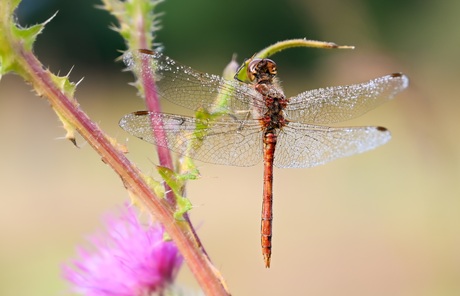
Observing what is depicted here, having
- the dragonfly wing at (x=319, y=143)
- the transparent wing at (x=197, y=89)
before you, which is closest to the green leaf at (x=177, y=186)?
the transparent wing at (x=197, y=89)

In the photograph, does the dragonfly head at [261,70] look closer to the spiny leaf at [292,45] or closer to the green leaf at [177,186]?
the spiny leaf at [292,45]

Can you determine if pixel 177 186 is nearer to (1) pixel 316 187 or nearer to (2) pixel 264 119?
(2) pixel 264 119

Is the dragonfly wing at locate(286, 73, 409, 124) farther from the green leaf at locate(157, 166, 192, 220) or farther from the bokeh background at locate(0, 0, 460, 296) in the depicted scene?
the green leaf at locate(157, 166, 192, 220)

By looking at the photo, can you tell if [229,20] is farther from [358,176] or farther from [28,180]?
[358,176]

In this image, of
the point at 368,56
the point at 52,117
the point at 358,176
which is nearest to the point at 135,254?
the point at 368,56

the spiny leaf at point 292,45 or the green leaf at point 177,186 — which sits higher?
the spiny leaf at point 292,45

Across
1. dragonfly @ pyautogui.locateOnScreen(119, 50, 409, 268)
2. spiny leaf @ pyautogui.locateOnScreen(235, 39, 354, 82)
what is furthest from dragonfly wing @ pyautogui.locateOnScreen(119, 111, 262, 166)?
spiny leaf @ pyautogui.locateOnScreen(235, 39, 354, 82)

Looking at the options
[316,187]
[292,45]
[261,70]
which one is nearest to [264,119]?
[261,70]
